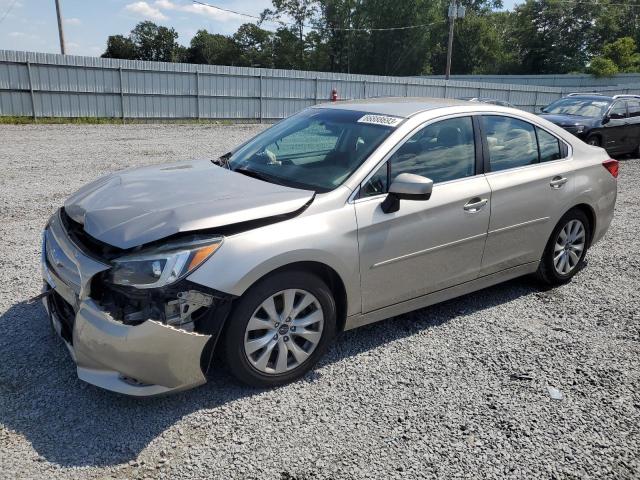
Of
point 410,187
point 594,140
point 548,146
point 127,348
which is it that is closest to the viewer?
point 127,348

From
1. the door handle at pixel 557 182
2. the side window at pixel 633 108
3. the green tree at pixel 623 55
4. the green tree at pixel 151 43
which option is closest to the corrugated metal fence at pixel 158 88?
the side window at pixel 633 108

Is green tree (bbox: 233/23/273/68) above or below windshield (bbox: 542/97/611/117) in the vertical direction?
above

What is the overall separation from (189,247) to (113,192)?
967 millimetres

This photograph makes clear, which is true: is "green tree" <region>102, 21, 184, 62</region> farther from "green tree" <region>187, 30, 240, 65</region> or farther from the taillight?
the taillight

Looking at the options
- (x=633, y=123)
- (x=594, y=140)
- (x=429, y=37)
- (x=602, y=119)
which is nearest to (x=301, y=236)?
(x=594, y=140)

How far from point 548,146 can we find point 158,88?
62.1ft

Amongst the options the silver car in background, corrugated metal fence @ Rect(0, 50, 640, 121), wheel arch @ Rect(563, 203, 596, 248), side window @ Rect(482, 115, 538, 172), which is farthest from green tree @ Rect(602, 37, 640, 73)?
the silver car in background

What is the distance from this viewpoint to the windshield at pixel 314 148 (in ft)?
11.9

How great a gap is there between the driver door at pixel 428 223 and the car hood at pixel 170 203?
1.70 feet

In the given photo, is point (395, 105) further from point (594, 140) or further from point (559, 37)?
point (559, 37)

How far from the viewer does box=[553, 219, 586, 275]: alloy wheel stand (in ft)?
15.8

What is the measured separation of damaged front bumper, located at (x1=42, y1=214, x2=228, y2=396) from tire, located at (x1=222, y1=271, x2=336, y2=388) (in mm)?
175

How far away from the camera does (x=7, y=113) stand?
18359 millimetres

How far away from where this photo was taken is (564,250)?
4902 mm
